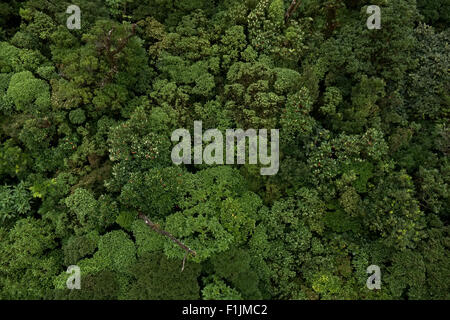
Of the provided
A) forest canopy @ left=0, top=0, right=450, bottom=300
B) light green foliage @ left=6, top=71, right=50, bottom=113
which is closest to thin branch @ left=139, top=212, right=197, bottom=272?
forest canopy @ left=0, top=0, right=450, bottom=300

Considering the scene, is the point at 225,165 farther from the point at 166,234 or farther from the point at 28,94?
the point at 28,94

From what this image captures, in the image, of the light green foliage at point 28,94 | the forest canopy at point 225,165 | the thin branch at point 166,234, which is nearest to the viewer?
the thin branch at point 166,234

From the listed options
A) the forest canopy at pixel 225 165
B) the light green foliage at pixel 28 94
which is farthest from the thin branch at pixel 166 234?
the light green foliage at pixel 28 94

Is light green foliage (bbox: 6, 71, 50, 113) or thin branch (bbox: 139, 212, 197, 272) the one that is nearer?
thin branch (bbox: 139, 212, 197, 272)

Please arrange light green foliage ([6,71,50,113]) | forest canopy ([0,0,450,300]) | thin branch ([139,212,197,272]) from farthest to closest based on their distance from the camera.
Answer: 1. light green foliage ([6,71,50,113])
2. forest canopy ([0,0,450,300])
3. thin branch ([139,212,197,272])

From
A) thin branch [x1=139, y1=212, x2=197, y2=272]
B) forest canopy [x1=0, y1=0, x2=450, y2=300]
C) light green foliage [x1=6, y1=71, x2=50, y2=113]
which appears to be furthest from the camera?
light green foliage [x1=6, y1=71, x2=50, y2=113]

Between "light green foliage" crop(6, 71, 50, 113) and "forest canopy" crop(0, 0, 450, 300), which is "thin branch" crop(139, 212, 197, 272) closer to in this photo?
"forest canopy" crop(0, 0, 450, 300)

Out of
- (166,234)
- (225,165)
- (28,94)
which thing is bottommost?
(166,234)

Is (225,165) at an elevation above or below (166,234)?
above

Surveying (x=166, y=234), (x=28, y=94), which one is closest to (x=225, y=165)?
(x=166, y=234)

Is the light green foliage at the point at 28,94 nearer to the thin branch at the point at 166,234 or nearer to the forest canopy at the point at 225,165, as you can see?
the forest canopy at the point at 225,165
